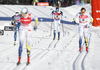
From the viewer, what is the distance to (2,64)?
945cm

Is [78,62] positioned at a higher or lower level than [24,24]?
lower

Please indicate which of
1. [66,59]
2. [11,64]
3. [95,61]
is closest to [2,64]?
[11,64]

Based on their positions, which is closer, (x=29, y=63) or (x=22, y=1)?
(x=29, y=63)

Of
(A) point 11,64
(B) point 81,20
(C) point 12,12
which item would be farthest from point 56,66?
(C) point 12,12

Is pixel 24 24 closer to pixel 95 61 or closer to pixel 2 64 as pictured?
pixel 2 64

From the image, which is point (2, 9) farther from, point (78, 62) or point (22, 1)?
point (78, 62)

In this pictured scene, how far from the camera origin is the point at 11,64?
9.46m

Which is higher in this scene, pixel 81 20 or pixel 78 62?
pixel 81 20

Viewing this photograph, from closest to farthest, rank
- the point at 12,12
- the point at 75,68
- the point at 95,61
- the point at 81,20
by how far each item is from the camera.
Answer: the point at 75,68 < the point at 95,61 < the point at 81,20 < the point at 12,12

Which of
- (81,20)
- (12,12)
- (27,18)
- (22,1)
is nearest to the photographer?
(27,18)

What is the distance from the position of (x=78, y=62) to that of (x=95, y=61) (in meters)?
0.68

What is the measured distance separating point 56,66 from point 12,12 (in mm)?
40896

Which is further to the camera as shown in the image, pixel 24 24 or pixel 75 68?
pixel 24 24

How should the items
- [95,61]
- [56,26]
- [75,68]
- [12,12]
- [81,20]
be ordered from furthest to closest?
[12,12] < [56,26] < [81,20] < [95,61] < [75,68]
